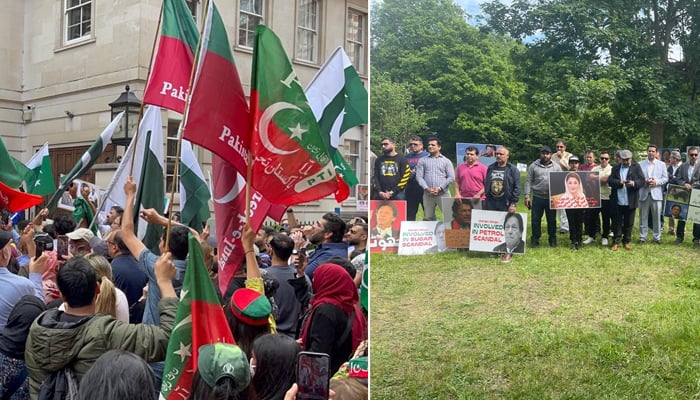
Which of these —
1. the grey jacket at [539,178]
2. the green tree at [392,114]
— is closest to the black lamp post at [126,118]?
the green tree at [392,114]

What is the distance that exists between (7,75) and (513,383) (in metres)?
12.4

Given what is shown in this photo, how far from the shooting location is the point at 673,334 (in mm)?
3463

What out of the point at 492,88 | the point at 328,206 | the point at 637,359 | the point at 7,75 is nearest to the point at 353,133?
the point at 328,206

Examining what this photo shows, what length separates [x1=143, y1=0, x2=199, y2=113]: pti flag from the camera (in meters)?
4.43

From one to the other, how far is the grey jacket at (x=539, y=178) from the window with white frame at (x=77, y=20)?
10523mm

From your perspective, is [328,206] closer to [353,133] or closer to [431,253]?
[353,133]

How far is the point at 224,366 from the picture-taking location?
232 centimetres

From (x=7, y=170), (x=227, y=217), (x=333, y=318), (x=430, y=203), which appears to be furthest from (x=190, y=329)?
(x=7, y=170)

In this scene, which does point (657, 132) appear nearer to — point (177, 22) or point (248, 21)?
point (177, 22)

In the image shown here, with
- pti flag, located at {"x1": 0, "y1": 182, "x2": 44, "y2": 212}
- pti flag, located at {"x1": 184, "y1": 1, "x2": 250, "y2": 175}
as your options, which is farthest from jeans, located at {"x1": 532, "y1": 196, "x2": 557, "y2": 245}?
pti flag, located at {"x1": 0, "y1": 182, "x2": 44, "y2": 212}

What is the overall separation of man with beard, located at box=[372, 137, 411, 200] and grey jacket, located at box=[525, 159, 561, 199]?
25.5 inches

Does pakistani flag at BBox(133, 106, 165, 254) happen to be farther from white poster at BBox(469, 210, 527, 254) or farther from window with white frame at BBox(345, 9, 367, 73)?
window with white frame at BBox(345, 9, 367, 73)

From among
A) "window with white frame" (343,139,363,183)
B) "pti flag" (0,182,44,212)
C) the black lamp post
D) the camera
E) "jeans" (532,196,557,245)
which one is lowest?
the camera

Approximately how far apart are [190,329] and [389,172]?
1439 mm
